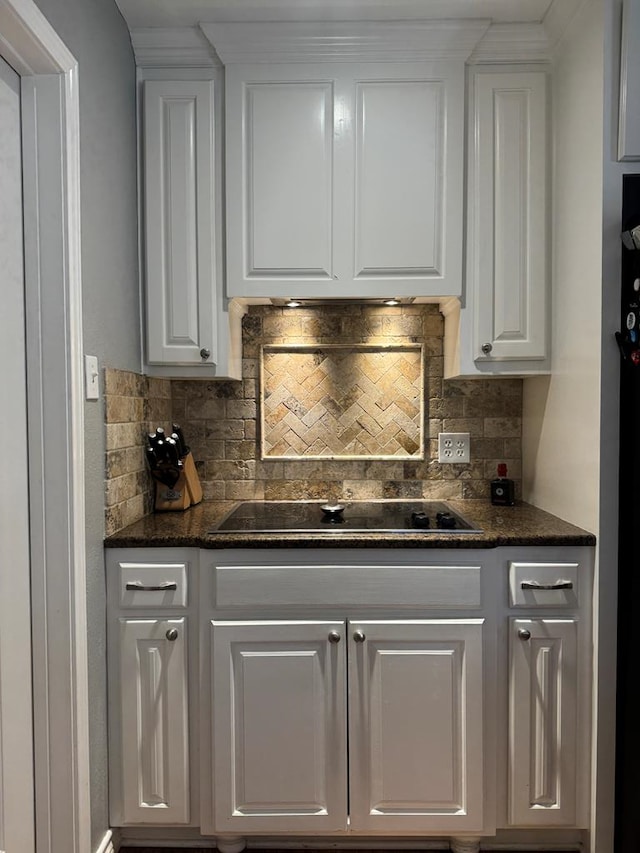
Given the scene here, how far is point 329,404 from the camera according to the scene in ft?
7.44

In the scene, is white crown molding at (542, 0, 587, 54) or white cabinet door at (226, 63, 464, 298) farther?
white cabinet door at (226, 63, 464, 298)

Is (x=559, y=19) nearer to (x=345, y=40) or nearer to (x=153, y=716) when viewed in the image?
(x=345, y=40)

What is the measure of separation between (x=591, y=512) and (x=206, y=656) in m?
1.21

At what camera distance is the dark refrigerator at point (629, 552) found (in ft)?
4.98

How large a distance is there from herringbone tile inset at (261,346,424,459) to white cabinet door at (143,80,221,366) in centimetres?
40

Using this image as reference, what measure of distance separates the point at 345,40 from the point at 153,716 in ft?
7.21

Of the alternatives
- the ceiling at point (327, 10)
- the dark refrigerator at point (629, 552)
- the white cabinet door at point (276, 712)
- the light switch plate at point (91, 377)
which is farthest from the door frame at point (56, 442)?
the dark refrigerator at point (629, 552)

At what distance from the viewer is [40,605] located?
1.44m

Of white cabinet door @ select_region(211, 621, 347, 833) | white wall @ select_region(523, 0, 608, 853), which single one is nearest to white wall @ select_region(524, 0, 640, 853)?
white wall @ select_region(523, 0, 608, 853)

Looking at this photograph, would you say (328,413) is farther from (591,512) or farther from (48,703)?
(48,703)

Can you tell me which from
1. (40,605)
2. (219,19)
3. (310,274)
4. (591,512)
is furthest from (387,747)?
(219,19)

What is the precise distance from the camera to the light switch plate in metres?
1.52

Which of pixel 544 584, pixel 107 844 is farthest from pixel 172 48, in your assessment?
pixel 107 844

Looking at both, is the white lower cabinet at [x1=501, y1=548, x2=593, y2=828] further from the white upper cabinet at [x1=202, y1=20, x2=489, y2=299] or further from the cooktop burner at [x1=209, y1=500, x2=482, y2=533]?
the white upper cabinet at [x1=202, y1=20, x2=489, y2=299]
